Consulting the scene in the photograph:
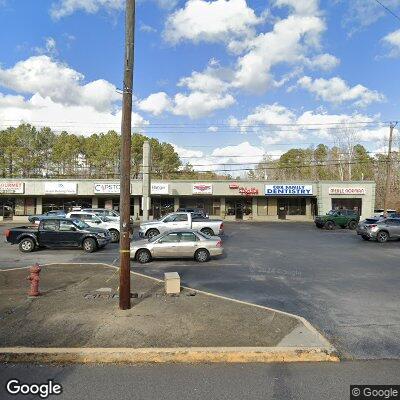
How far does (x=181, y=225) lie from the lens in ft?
78.3

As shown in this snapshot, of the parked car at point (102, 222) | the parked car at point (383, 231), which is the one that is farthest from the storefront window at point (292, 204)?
the parked car at point (102, 222)

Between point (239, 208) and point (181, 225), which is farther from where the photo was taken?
point (239, 208)

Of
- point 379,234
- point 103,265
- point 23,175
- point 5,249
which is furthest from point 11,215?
point 379,234

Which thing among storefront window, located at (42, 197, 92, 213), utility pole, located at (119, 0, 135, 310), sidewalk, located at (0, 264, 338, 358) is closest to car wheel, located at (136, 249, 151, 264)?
sidewalk, located at (0, 264, 338, 358)

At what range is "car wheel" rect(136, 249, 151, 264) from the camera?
16047 millimetres

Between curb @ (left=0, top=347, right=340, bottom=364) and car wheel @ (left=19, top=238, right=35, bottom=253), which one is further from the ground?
car wheel @ (left=19, top=238, right=35, bottom=253)

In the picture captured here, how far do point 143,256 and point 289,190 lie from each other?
33.8 m

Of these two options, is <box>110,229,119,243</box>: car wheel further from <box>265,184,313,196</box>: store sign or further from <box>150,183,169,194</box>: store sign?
<box>265,184,313,196</box>: store sign

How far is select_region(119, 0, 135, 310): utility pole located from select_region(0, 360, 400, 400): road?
A: 268 centimetres

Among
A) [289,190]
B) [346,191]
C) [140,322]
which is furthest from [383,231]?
[346,191]

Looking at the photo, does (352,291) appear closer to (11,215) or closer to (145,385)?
(145,385)

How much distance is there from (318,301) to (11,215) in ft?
155

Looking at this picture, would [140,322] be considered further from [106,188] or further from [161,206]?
[161,206]

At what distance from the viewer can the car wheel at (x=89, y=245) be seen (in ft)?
62.5
